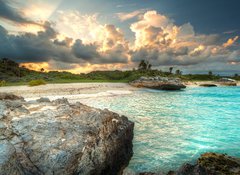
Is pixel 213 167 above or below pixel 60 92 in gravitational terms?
above

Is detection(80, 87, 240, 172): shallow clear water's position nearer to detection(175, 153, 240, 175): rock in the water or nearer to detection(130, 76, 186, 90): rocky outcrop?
detection(175, 153, 240, 175): rock in the water

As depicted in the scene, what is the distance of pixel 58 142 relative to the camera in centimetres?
779

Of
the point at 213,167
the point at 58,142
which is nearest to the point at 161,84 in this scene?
the point at 213,167

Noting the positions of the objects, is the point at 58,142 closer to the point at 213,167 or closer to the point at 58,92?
the point at 213,167

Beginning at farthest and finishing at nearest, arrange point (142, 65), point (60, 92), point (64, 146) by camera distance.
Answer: point (142, 65), point (60, 92), point (64, 146)

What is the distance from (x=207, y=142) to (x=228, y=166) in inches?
274

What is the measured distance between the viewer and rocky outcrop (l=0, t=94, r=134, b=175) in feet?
23.2

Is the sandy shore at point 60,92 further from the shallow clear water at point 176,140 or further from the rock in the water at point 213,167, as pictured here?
the rock in the water at point 213,167

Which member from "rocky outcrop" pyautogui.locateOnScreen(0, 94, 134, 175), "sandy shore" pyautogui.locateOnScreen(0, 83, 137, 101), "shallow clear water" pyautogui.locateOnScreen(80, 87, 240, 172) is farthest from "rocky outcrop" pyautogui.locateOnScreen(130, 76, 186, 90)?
"rocky outcrop" pyautogui.locateOnScreen(0, 94, 134, 175)

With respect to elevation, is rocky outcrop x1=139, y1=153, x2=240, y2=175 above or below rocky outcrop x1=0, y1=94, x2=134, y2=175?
below

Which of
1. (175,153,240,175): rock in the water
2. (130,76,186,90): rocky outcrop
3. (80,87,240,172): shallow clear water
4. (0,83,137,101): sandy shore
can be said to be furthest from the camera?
(130,76,186,90): rocky outcrop

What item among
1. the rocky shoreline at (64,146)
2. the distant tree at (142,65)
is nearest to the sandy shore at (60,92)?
the rocky shoreline at (64,146)

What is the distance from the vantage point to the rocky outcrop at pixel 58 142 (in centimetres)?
708

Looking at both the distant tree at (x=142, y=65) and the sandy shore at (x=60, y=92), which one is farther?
the distant tree at (x=142, y=65)
